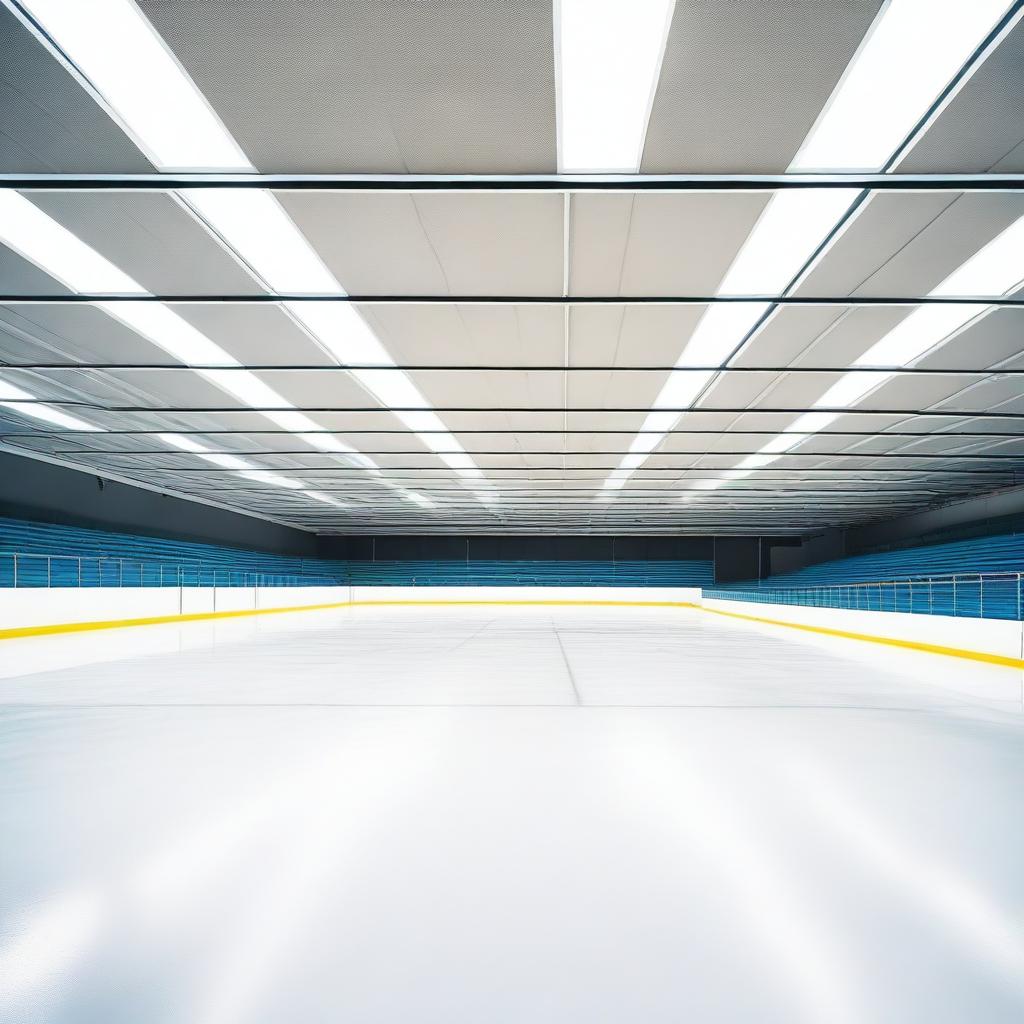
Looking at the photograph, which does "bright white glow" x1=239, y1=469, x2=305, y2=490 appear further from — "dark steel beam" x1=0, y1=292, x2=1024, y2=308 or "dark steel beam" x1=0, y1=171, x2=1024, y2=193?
"dark steel beam" x1=0, y1=171, x2=1024, y2=193

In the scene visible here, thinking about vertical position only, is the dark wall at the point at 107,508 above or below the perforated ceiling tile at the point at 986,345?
below

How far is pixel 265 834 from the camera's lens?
2859 mm

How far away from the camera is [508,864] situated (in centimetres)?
255

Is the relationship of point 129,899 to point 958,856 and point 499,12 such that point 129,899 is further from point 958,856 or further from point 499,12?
point 499,12

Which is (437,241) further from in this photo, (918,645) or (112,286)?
(918,645)

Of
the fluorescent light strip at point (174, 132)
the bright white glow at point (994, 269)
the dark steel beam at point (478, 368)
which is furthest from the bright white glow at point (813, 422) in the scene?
the fluorescent light strip at point (174, 132)

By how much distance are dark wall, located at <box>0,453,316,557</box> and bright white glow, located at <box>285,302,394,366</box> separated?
484 inches

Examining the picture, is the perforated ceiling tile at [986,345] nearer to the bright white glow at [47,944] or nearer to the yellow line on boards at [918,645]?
the yellow line on boards at [918,645]

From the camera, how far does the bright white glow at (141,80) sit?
3.94m

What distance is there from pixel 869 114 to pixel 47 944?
578cm

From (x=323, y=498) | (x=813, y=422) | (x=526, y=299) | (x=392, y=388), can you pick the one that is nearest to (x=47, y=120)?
(x=526, y=299)

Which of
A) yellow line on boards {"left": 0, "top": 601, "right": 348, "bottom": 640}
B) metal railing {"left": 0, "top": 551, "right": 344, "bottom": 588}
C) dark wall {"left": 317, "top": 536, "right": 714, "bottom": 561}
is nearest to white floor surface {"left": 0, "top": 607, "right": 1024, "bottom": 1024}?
yellow line on boards {"left": 0, "top": 601, "right": 348, "bottom": 640}

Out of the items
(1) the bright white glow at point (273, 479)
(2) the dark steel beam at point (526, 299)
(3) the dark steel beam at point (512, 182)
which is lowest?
(1) the bright white glow at point (273, 479)

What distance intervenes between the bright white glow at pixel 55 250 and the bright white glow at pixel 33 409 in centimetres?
500
